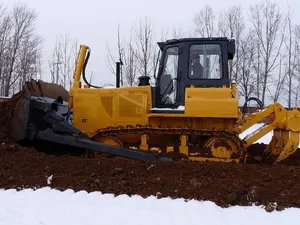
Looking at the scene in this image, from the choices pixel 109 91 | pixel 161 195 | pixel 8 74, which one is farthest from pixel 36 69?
pixel 161 195

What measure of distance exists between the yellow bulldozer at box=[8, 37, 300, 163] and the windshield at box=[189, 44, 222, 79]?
0.02m

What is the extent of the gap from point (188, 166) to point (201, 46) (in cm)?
255

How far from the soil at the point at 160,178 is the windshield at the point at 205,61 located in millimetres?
1892

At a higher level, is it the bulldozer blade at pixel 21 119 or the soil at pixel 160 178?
the bulldozer blade at pixel 21 119

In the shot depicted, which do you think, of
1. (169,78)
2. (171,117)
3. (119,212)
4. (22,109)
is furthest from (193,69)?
(119,212)

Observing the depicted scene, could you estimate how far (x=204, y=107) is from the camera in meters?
7.02

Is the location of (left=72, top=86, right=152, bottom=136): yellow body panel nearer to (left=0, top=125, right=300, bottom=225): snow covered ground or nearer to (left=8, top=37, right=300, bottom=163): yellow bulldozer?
(left=8, top=37, right=300, bottom=163): yellow bulldozer

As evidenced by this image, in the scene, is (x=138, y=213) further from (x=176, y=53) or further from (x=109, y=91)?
(x=176, y=53)

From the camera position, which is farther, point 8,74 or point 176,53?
point 8,74

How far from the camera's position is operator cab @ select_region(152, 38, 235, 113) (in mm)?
7426

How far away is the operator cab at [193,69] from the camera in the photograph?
7.43m

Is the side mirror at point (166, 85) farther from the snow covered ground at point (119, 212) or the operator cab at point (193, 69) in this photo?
the snow covered ground at point (119, 212)

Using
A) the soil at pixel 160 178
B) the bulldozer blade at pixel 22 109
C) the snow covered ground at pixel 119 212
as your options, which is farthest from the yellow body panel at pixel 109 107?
the snow covered ground at pixel 119 212

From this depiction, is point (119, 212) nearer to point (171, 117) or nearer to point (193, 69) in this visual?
point (171, 117)
